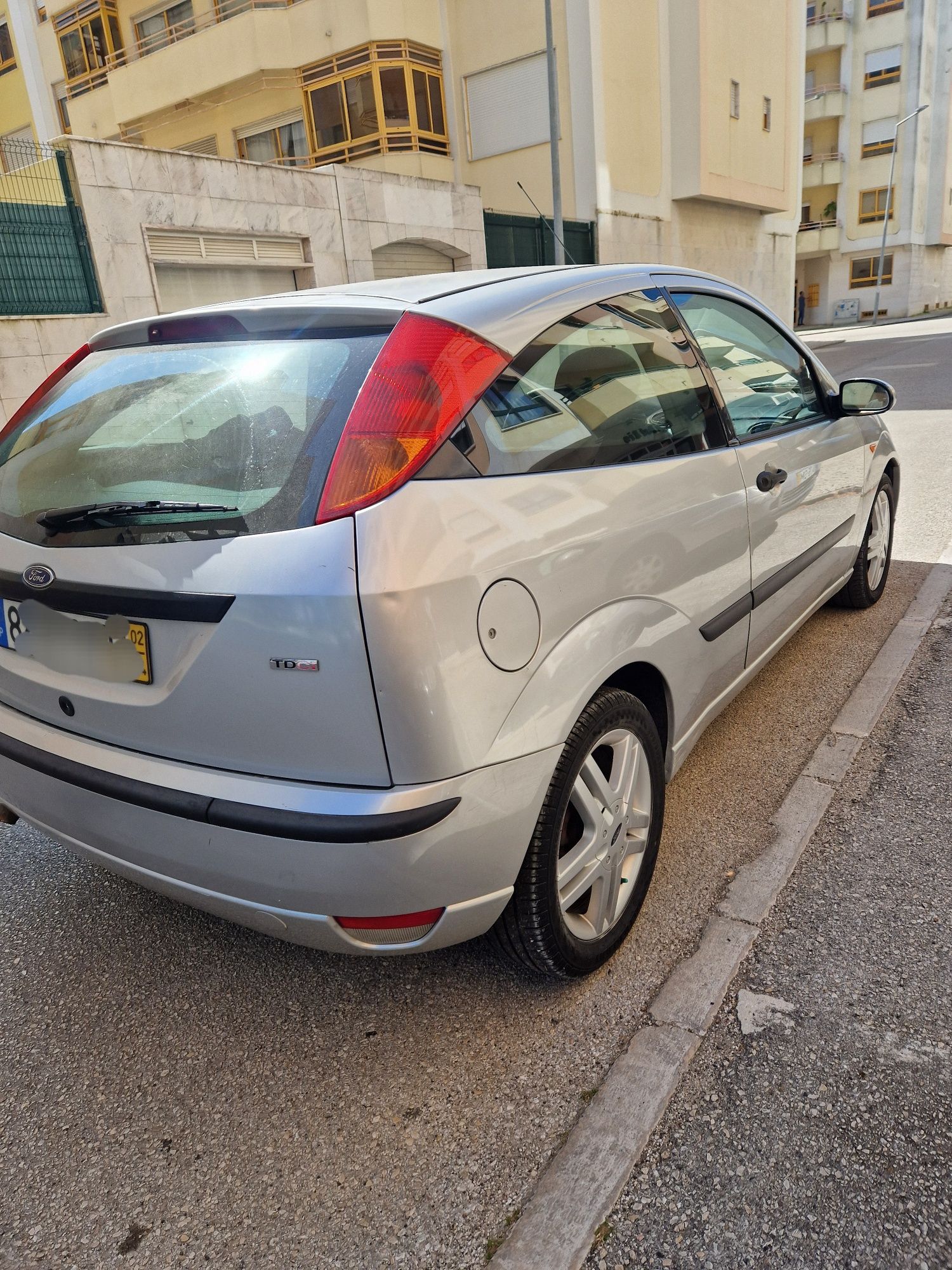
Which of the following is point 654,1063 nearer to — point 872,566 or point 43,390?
point 43,390

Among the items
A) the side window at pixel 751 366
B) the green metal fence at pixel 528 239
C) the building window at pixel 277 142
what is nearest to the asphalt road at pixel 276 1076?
the side window at pixel 751 366

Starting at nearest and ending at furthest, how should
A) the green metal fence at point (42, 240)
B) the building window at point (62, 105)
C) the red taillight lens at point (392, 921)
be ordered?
the red taillight lens at point (392, 921)
the green metal fence at point (42, 240)
the building window at point (62, 105)

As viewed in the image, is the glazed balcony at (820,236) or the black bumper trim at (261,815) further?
the glazed balcony at (820,236)

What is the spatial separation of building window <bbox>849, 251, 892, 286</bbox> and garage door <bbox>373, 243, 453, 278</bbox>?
124 ft

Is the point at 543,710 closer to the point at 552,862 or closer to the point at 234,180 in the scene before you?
the point at 552,862

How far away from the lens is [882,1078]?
6.27 feet

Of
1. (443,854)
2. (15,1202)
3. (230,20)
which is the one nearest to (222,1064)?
(15,1202)

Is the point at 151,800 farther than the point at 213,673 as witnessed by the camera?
Yes

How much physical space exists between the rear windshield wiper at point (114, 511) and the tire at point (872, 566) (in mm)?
3362

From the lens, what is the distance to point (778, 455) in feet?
10.0

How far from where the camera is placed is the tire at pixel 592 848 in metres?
2.01

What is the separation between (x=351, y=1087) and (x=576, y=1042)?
1.64ft

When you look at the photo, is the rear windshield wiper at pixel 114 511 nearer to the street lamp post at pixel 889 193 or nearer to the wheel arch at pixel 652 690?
the wheel arch at pixel 652 690

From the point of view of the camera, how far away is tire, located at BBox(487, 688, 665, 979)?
2.01 meters
